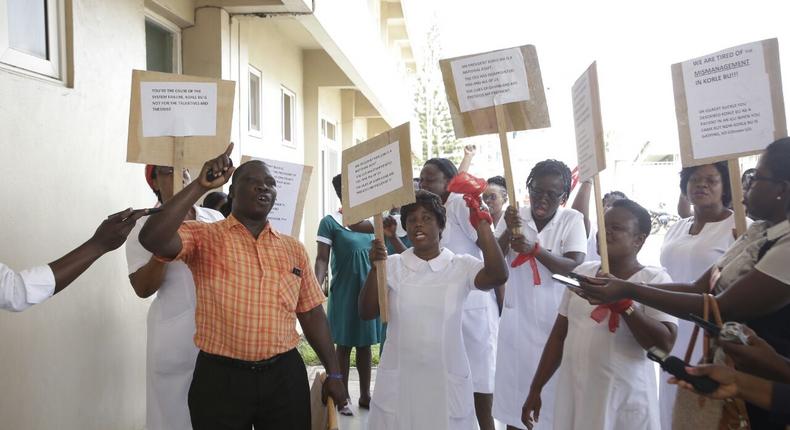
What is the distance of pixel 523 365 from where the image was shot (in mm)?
3607

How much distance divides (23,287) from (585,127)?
241cm

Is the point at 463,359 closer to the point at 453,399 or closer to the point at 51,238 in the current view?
the point at 453,399

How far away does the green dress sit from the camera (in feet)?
16.2

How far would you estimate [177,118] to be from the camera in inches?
113

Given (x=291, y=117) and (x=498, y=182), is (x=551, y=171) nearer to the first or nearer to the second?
(x=498, y=182)

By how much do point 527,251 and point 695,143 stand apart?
101 cm

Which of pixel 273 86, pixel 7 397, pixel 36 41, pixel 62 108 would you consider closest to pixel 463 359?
pixel 7 397

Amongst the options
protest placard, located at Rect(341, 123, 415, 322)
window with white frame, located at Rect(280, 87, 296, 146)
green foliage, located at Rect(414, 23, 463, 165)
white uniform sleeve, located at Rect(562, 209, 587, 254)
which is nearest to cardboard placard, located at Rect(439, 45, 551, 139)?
protest placard, located at Rect(341, 123, 415, 322)

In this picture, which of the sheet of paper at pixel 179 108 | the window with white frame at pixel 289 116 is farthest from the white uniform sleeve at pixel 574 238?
the window with white frame at pixel 289 116

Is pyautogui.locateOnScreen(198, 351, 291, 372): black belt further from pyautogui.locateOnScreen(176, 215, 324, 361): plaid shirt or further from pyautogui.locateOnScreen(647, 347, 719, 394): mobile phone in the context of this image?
pyautogui.locateOnScreen(647, 347, 719, 394): mobile phone

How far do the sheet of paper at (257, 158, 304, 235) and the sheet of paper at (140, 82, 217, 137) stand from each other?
2.67 feet

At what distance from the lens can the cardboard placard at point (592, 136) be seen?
258 cm

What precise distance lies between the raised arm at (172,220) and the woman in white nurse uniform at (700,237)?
2646 mm

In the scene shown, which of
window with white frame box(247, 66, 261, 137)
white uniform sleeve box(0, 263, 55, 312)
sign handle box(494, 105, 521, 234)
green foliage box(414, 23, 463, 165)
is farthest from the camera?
green foliage box(414, 23, 463, 165)
